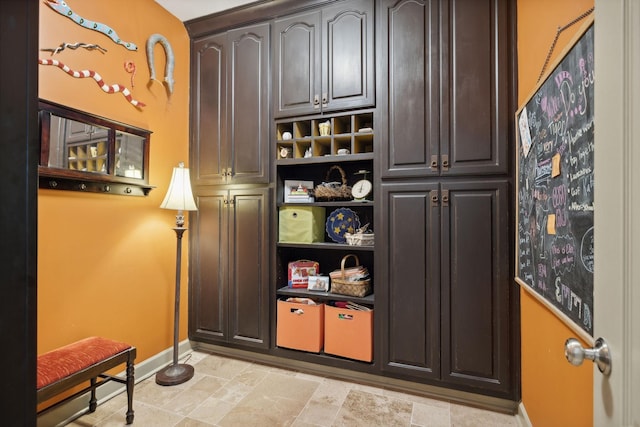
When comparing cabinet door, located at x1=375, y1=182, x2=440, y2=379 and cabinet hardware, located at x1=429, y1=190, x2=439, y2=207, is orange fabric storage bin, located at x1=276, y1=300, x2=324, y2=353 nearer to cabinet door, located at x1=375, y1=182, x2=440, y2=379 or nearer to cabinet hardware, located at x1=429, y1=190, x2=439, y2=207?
cabinet door, located at x1=375, y1=182, x2=440, y2=379

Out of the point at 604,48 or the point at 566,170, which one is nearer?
the point at 604,48

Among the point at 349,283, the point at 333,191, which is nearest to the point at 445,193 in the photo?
the point at 333,191

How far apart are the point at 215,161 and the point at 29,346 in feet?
7.41

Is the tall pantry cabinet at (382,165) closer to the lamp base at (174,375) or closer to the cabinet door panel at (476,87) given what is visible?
the cabinet door panel at (476,87)

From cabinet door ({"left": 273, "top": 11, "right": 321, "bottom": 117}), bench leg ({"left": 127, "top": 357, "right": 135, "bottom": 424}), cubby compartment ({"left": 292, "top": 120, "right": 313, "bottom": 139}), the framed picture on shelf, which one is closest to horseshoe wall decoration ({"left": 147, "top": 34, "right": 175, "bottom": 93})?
cabinet door ({"left": 273, "top": 11, "right": 321, "bottom": 117})

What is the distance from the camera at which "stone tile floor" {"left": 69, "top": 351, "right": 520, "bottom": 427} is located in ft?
5.98

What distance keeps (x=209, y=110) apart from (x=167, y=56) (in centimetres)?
51

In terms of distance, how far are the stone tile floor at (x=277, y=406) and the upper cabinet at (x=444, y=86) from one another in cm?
149

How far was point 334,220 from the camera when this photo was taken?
2.46 metres

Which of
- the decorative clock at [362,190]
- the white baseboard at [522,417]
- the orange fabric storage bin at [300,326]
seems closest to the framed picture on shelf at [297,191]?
the decorative clock at [362,190]

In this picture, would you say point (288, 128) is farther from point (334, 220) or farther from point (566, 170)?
point (566, 170)

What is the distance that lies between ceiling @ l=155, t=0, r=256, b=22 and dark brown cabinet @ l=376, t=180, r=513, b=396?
194 cm

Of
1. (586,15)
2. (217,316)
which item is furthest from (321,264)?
(586,15)

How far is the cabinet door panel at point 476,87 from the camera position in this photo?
1869mm
